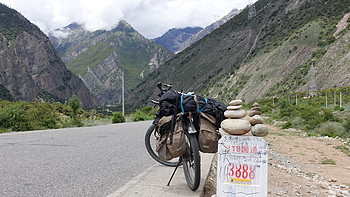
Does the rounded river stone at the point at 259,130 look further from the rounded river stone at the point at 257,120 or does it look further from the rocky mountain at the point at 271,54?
the rocky mountain at the point at 271,54

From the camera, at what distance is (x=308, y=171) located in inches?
291

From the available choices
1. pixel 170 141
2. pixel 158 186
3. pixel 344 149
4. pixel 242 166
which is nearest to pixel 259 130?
pixel 242 166

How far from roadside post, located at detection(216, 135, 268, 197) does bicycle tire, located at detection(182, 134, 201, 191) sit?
28.3 inches

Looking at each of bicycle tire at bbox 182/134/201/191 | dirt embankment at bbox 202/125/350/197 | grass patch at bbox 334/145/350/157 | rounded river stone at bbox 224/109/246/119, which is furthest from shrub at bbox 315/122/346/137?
rounded river stone at bbox 224/109/246/119

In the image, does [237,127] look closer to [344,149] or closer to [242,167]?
[242,167]

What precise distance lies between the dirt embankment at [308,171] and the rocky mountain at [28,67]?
7073 cm

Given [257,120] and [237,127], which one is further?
[257,120]

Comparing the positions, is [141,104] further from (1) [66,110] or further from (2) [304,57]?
(1) [66,110]

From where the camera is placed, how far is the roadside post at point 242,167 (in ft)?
9.35

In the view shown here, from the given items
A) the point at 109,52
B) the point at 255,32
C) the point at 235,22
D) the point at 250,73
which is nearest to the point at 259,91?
the point at 250,73

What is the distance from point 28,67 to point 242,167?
122217 mm

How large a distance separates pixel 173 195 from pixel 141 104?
292 ft

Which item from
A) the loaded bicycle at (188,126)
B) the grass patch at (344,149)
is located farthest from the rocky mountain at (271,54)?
the loaded bicycle at (188,126)

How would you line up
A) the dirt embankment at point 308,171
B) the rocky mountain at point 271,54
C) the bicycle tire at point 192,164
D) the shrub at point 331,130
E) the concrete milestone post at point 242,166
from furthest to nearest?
the rocky mountain at point 271,54
the shrub at point 331,130
the dirt embankment at point 308,171
the bicycle tire at point 192,164
the concrete milestone post at point 242,166
